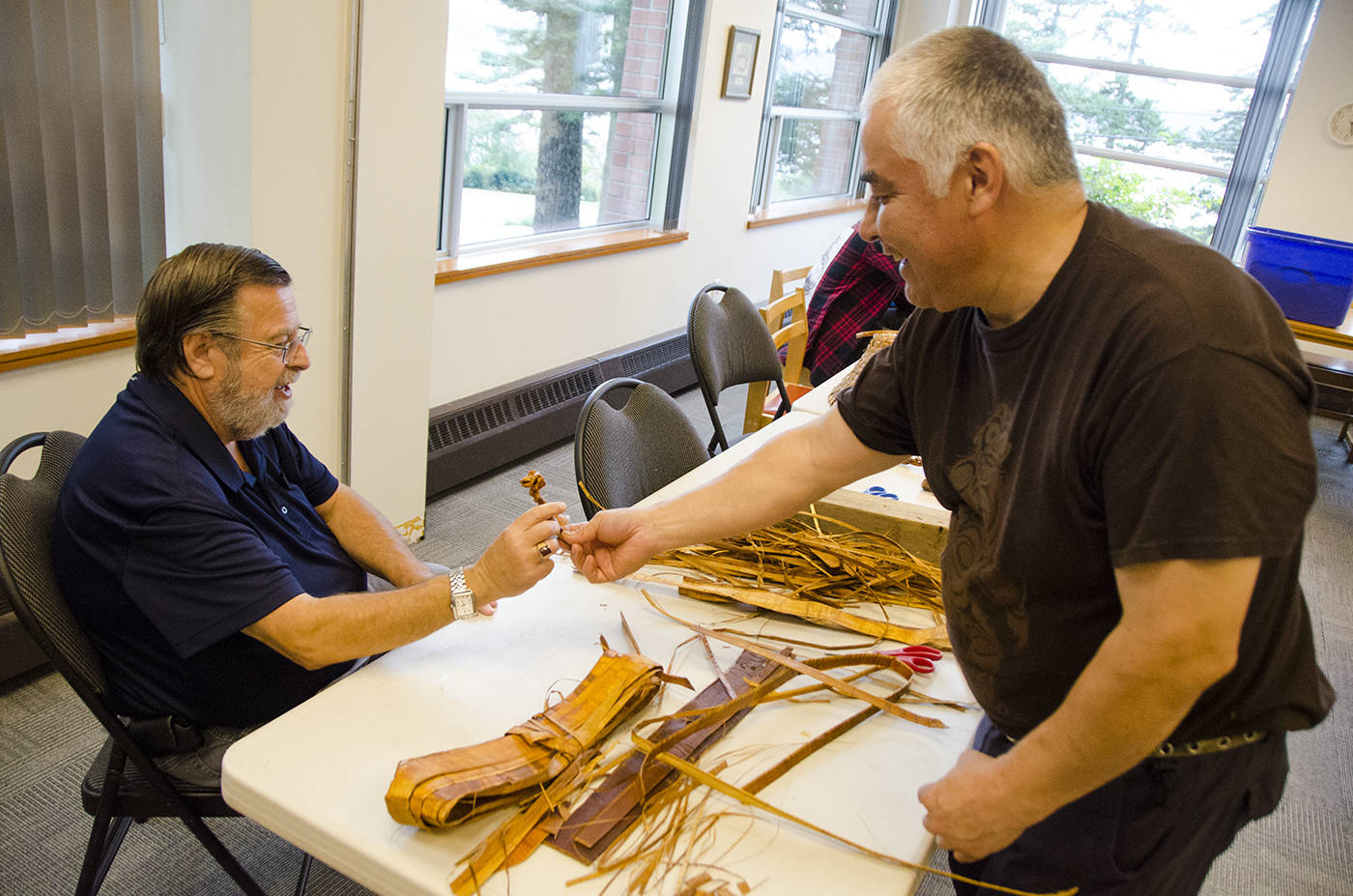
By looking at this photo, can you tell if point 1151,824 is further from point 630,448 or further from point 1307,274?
point 1307,274

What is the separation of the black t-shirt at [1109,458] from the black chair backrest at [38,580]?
1253 millimetres

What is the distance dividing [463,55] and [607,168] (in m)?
1.29

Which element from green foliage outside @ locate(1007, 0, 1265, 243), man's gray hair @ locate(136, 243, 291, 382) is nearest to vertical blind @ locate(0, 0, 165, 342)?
man's gray hair @ locate(136, 243, 291, 382)

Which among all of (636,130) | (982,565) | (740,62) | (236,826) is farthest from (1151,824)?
(740,62)

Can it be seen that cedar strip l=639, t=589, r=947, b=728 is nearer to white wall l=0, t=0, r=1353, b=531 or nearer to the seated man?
the seated man

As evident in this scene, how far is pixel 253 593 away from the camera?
4.68ft

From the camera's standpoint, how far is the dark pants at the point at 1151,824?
43.7 inches

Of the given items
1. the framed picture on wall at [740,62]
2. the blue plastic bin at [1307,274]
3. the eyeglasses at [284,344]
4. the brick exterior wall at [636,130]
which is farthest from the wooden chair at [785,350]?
the blue plastic bin at [1307,274]

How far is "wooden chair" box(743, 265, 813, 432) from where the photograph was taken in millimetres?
3500

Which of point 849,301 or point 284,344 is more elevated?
point 284,344

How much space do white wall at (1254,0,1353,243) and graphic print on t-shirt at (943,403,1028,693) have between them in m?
6.93

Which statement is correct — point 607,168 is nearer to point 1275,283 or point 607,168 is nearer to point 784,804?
point 1275,283

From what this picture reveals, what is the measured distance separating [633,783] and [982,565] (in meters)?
0.49

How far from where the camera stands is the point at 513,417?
4297mm
